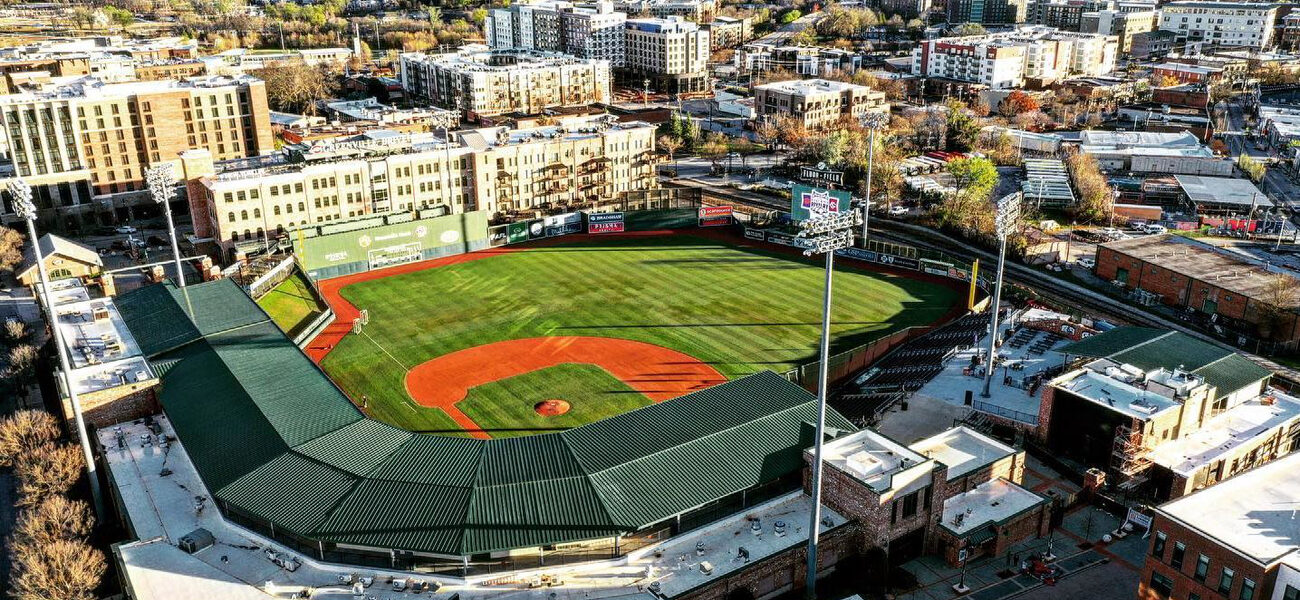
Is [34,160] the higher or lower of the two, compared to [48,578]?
higher

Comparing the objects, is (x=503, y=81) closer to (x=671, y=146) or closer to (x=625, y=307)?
(x=671, y=146)

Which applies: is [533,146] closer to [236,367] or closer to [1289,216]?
[236,367]

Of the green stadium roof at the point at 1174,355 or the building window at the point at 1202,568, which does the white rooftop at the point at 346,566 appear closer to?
the building window at the point at 1202,568

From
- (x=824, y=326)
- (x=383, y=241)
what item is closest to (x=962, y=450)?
(x=824, y=326)

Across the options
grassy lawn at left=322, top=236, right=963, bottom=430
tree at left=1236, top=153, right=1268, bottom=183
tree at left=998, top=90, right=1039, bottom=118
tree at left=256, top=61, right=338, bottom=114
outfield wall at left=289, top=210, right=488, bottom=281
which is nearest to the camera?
grassy lawn at left=322, top=236, right=963, bottom=430

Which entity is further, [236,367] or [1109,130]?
[1109,130]

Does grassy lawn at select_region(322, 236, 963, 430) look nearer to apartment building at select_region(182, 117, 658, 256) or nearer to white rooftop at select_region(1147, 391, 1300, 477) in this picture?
apartment building at select_region(182, 117, 658, 256)

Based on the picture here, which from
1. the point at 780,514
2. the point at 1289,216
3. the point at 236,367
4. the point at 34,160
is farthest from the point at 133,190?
the point at 1289,216

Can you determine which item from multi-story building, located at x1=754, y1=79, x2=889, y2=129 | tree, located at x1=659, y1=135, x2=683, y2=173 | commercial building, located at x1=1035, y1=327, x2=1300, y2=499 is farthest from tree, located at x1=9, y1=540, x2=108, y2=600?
multi-story building, located at x1=754, y1=79, x2=889, y2=129
